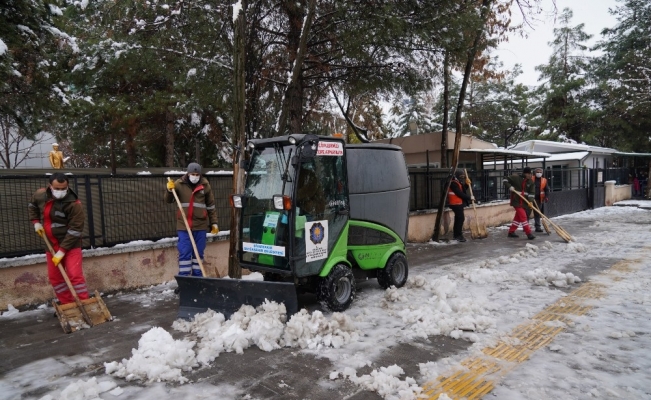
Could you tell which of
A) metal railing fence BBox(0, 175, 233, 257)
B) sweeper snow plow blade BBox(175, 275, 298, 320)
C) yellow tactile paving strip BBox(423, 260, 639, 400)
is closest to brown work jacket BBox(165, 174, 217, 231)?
metal railing fence BBox(0, 175, 233, 257)

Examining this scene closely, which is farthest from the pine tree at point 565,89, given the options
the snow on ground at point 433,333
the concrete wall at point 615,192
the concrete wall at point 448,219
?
the snow on ground at point 433,333

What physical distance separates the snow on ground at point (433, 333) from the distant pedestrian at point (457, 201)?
4.76 m

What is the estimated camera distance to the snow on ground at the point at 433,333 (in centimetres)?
353

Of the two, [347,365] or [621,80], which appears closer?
[347,365]

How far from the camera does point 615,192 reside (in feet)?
76.7

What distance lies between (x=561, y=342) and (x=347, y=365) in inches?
91.1

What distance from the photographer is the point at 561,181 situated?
18875mm

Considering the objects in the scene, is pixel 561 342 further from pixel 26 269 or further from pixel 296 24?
pixel 296 24

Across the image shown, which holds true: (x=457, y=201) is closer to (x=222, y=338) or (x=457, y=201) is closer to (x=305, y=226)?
(x=305, y=226)

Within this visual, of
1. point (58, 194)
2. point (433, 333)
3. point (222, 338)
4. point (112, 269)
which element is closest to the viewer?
point (222, 338)

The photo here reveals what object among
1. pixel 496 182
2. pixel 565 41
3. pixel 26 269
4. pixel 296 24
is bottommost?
pixel 26 269

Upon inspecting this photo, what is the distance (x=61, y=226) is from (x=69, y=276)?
2.16 feet

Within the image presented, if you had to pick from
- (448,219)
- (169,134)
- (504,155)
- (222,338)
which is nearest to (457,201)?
(448,219)

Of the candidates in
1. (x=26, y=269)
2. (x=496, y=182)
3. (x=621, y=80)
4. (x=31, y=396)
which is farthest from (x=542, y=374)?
(x=621, y=80)
